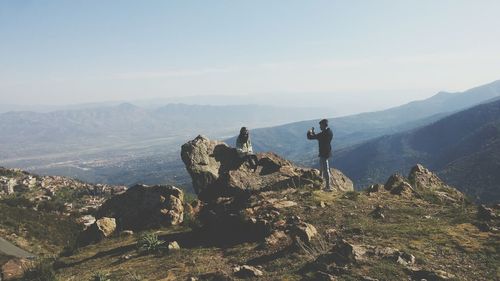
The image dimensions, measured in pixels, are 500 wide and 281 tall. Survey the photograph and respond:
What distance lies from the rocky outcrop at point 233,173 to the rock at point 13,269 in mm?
8880

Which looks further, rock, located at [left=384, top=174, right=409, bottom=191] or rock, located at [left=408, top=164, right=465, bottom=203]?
rock, located at [left=384, top=174, right=409, bottom=191]

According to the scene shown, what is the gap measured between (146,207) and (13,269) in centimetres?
686

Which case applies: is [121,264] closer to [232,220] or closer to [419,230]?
[232,220]

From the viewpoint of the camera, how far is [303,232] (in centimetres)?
1102

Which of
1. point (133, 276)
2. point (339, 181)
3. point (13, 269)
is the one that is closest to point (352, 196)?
point (339, 181)

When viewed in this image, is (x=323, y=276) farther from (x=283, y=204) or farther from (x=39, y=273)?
(x=39, y=273)

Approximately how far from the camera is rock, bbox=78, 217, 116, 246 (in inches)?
653

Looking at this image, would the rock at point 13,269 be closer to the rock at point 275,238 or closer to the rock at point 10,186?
the rock at point 275,238

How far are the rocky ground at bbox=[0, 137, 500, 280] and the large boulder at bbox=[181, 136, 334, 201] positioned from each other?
0.09m

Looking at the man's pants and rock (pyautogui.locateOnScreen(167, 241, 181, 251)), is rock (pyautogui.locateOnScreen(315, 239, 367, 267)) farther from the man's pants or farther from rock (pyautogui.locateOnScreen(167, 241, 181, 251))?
the man's pants

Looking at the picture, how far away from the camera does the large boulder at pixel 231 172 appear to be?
62.6ft

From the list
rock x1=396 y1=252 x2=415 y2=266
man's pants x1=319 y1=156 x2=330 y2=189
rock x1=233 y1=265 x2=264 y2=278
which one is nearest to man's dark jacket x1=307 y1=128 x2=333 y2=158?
man's pants x1=319 y1=156 x2=330 y2=189

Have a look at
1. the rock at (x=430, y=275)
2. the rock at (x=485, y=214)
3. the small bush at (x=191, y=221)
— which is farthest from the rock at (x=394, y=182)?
the rock at (x=430, y=275)

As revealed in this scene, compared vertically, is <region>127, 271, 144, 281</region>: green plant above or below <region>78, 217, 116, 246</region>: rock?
above
